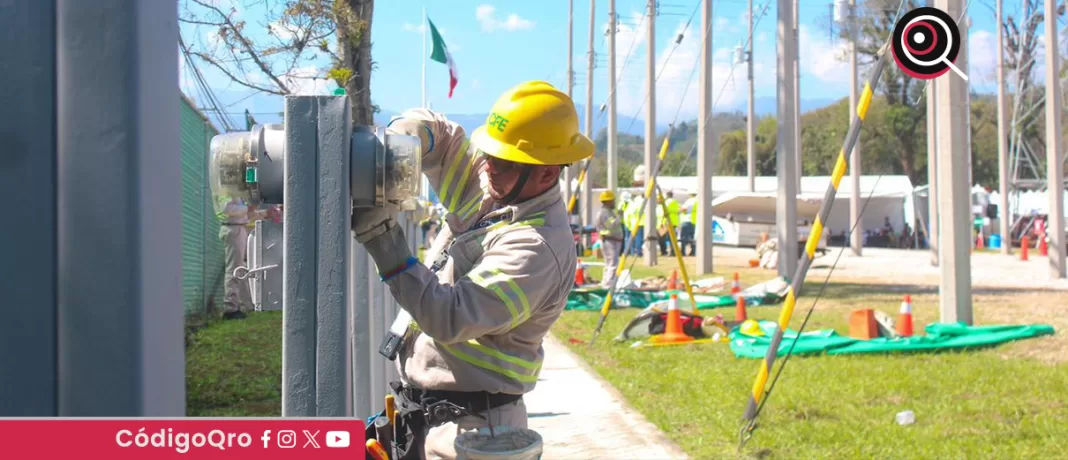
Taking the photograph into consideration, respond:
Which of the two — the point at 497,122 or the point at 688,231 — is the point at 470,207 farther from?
the point at 688,231

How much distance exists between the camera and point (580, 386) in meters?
8.99

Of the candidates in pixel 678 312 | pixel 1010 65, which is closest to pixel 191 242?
pixel 678 312

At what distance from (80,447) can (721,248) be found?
40.7m

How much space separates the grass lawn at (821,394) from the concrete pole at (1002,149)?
19.6 meters

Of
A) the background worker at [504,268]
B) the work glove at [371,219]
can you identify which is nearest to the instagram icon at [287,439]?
the work glove at [371,219]

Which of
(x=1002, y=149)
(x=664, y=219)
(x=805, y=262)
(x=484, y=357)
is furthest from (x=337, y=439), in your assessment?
(x=1002, y=149)

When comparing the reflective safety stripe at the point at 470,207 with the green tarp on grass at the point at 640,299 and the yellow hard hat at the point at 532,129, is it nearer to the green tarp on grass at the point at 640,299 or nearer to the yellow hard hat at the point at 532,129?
A: the yellow hard hat at the point at 532,129

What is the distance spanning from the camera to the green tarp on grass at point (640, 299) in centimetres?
1513

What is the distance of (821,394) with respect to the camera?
25.9 feet

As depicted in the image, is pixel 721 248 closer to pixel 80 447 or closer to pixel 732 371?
pixel 732 371

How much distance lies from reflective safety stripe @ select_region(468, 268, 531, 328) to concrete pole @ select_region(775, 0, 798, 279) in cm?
1586

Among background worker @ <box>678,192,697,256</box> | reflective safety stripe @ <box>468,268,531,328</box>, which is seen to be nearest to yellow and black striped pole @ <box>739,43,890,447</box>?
reflective safety stripe @ <box>468,268,531,328</box>

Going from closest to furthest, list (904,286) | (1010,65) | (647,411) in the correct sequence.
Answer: (647,411), (904,286), (1010,65)

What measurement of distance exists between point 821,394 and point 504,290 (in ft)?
19.0
